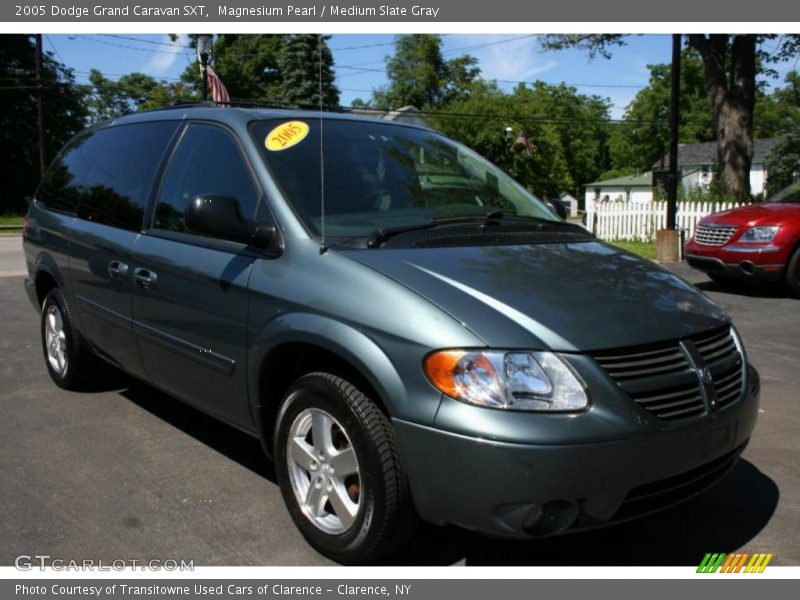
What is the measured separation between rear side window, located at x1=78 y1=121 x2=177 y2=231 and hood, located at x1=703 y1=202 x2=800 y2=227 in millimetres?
8262

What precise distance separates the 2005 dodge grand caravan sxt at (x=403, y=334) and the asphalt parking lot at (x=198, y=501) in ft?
1.20

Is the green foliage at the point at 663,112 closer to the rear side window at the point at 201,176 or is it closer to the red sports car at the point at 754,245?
the red sports car at the point at 754,245

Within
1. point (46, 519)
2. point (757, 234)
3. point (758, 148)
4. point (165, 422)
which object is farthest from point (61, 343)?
point (758, 148)

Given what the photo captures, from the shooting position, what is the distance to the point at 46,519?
337 centimetres

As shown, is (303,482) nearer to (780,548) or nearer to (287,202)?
(287,202)

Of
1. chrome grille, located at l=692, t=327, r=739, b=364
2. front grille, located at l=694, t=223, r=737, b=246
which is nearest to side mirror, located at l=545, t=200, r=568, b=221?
chrome grille, located at l=692, t=327, r=739, b=364

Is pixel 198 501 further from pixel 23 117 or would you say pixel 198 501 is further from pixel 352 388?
pixel 23 117

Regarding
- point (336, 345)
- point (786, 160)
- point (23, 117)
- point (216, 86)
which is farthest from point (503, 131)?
point (336, 345)

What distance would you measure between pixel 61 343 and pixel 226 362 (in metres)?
2.50

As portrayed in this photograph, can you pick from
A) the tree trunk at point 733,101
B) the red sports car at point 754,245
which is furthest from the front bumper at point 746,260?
the tree trunk at point 733,101

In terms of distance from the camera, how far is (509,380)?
8.21ft

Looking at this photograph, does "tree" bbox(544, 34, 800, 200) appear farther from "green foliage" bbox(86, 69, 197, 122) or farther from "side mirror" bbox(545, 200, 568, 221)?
"green foliage" bbox(86, 69, 197, 122)

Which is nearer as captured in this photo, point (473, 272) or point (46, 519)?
point (473, 272)

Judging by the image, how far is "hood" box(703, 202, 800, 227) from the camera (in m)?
10.0
